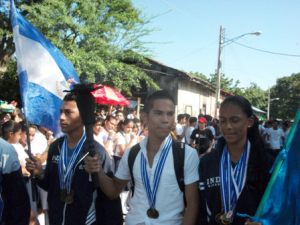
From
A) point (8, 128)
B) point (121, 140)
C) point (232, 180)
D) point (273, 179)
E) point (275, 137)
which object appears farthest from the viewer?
point (275, 137)

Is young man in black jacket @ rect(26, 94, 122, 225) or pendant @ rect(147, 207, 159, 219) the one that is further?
young man in black jacket @ rect(26, 94, 122, 225)

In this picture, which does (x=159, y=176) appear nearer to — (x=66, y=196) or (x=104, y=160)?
(x=104, y=160)

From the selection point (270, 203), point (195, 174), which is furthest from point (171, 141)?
point (270, 203)

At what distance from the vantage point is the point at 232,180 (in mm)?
2227

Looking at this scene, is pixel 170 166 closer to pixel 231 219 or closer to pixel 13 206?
pixel 231 219

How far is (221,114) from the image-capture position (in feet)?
7.97

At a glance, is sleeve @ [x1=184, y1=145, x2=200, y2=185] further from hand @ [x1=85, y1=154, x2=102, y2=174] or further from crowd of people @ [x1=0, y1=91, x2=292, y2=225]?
hand @ [x1=85, y1=154, x2=102, y2=174]

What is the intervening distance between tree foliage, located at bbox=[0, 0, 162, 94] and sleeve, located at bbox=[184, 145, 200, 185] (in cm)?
967

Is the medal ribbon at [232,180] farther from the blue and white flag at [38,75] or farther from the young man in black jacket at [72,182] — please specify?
the blue and white flag at [38,75]

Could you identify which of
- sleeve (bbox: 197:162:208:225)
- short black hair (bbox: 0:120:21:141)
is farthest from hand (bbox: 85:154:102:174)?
short black hair (bbox: 0:120:21:141)

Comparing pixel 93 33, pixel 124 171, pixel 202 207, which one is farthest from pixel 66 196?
pixel 93 33

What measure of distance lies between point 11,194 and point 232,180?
72.7 inches

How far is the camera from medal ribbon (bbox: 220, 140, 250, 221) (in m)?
2.18

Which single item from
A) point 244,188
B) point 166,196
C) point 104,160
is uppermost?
point 104,160
